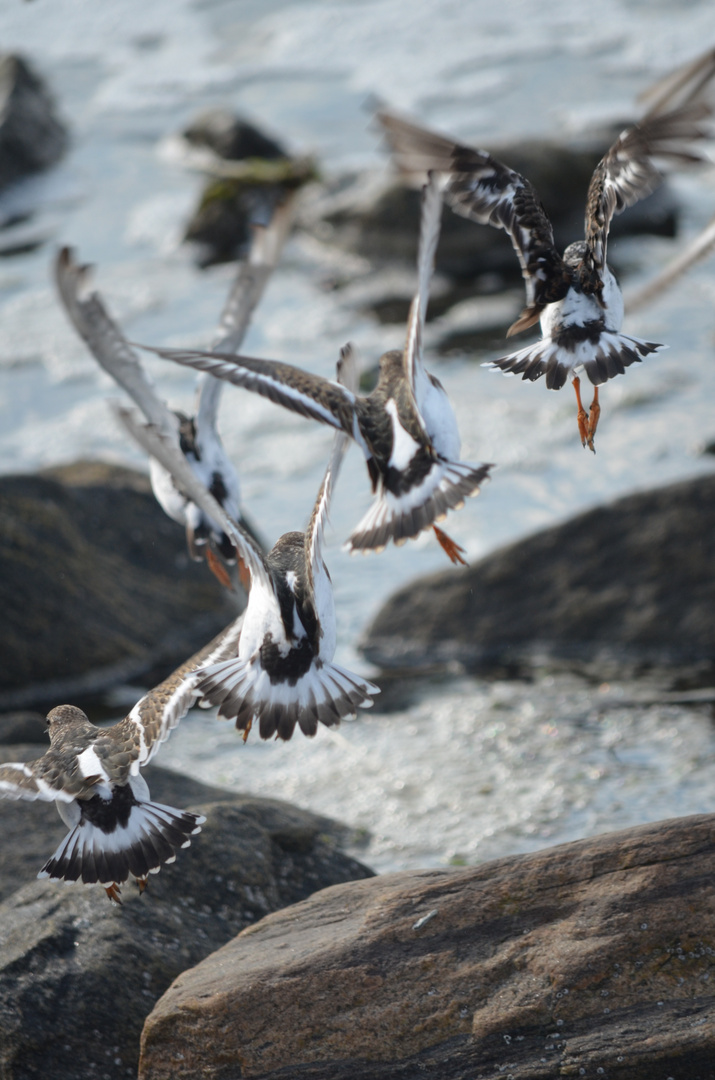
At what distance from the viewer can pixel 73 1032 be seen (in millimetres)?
3732

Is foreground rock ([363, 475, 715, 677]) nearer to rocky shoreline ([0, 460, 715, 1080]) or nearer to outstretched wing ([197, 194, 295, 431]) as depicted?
outstretched wing ([197, 194, 295, 431])

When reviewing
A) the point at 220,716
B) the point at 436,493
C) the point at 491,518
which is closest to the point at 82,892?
the point at 220,716

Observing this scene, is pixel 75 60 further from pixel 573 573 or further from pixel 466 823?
pixel 466 823

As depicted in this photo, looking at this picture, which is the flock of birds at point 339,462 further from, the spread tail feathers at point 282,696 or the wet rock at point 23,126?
the wet rock at point 23,126

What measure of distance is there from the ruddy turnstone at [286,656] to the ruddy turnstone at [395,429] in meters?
0.18

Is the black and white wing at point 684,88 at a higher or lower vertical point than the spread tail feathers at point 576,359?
higher

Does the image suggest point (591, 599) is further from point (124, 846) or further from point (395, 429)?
point (124, 846)

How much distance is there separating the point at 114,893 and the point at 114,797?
14.8 inches

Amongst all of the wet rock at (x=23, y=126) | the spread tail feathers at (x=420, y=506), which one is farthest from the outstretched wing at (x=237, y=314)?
the wet rock at (x=23, y=126)

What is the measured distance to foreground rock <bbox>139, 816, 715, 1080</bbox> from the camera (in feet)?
10.5

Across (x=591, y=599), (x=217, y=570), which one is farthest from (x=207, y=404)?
(x=591, y=599)

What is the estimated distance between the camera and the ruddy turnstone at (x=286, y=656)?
358cm

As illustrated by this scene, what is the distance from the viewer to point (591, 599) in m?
6.88

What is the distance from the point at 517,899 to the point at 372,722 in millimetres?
3064
